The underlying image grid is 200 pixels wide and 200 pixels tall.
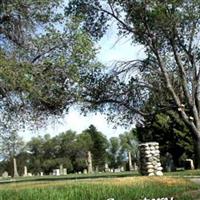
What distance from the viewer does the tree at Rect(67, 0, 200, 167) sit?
34250 millimetres

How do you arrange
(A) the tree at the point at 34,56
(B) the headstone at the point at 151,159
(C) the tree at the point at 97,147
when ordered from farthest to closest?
(C) the tree at the point at 97,147 → (B) the headstone at the point at 151,159 → (A) the tree at the point at 34,56

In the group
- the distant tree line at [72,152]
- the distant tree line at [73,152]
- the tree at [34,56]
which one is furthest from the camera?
the distant tree line at [72,152]

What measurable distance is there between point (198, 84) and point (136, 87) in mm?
3775

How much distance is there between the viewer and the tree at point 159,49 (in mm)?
34250

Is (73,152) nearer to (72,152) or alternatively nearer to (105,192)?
(72,152)

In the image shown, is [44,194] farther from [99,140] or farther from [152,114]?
[99,140]

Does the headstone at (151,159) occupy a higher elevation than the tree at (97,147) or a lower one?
Answer: lower

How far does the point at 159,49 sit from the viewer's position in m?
36.5

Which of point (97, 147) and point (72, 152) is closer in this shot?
point (97, 147)

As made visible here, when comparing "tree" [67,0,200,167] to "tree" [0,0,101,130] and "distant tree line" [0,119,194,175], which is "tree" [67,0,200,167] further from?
"distant tree line" [0,119,194,175]

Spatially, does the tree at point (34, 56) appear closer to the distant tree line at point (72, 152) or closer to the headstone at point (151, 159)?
the headstone at point (151, 159)

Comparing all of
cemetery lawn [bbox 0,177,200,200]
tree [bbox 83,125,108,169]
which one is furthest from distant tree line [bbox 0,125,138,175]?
cemetery lawn [bbox 0,177,200,200]

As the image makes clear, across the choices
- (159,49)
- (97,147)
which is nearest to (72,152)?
(97,147)

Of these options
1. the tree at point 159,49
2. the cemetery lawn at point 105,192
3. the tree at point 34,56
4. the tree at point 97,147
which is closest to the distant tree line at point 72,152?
the tree at point 97,147
